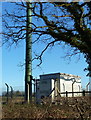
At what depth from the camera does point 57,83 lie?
6828 mm

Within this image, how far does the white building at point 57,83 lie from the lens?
6.51 meters

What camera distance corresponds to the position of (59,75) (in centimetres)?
660

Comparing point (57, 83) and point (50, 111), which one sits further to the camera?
point (57, 83)

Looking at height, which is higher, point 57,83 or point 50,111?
point 57,83

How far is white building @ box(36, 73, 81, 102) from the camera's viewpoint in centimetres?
651

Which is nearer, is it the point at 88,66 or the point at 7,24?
the point at 7,24

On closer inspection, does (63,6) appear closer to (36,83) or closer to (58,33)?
(58,33)

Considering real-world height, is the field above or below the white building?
below

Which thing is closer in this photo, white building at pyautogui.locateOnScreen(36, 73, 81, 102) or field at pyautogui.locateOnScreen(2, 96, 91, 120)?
field at pyautogui.locateOnScreen(2, 96, 91, 120)

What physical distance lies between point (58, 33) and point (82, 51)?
1072 mm

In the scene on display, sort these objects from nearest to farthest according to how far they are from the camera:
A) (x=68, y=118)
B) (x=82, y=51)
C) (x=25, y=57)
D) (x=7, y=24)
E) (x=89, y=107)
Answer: (x=68, y=118) → (x=89, y=107) → (x=25, y=57) → (x=7, y=24) → (x=82, y=51)

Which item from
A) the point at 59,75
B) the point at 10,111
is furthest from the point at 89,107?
the point at 59,75

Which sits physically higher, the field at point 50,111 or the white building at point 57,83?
the white building at point 57,83

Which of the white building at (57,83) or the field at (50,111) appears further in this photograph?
the white building at (57,83)
